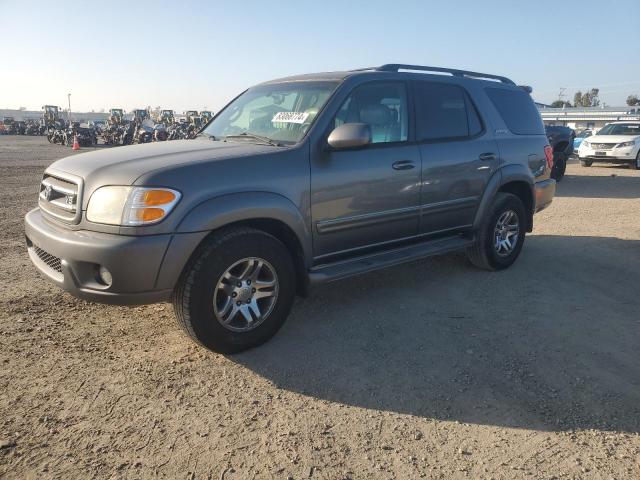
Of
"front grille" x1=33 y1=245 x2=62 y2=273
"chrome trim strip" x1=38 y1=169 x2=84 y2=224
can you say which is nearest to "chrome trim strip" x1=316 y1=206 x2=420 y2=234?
"chrome trim strip" x1=38 y1=169 x2=84 y2=224

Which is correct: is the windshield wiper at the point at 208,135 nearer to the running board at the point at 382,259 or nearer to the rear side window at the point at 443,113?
the running board at the point at 382,259

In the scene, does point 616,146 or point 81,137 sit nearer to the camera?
point 616,146

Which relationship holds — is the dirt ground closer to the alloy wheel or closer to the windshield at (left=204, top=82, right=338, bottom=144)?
the alloy wheel

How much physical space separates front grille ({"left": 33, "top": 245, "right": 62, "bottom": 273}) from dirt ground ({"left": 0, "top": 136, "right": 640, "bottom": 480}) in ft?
1.92

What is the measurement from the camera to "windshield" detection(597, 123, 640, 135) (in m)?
16.3

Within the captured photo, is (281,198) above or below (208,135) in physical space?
below

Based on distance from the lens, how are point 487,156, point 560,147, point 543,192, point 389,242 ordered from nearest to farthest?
point 389,242, point 487,156, point 543,192, point 560,147

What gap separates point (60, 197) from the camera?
3.31 meters

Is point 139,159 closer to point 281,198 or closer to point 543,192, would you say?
point 281,198

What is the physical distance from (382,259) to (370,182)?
2.15 feet

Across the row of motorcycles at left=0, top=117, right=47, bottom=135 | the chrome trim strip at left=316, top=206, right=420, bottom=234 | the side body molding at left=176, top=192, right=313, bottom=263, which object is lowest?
the chrome trim strip at left=316, top=206, right=420, bottom=234

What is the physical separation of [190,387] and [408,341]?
1563 mm

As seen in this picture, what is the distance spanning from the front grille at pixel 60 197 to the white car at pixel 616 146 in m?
16.9

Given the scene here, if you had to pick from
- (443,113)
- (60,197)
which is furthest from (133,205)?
(443,113)
